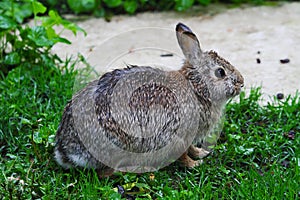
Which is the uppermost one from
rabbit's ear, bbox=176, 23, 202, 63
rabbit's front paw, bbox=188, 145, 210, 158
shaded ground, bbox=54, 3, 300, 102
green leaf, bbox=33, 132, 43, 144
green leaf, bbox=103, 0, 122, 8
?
rabbit's ear, bbox=176, 23, 202, 63

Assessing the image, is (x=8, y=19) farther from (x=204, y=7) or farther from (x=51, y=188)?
(x=204, y=7)

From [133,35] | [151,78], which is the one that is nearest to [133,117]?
[151,78]

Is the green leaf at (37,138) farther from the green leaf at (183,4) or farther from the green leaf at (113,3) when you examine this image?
the green leaf at (183,4)

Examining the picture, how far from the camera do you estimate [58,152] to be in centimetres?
409

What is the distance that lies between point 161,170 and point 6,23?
2062mm

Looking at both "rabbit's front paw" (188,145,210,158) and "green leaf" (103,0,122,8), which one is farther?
"green leaf" (103,0,122,8)

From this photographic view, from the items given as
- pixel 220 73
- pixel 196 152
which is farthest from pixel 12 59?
pixel 220 73

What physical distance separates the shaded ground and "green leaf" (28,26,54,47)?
27.8 inches

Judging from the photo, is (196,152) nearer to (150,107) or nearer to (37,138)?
(150,107)

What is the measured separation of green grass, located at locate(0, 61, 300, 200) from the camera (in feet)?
12.7

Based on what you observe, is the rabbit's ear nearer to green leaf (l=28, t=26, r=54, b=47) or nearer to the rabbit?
the rabbit

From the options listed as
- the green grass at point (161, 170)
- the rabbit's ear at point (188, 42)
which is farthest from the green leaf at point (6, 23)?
the rabbit's ear at point (188, 42)

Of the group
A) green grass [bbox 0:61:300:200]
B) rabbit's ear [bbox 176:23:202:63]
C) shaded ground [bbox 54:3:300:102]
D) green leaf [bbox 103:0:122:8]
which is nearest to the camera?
green grass [bbox 0:61:300:200]

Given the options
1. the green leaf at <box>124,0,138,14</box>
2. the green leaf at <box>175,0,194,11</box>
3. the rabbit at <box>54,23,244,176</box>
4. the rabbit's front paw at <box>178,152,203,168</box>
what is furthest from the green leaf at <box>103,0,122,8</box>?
the rabbit's front paw at <box>178,152,203,168</box>
